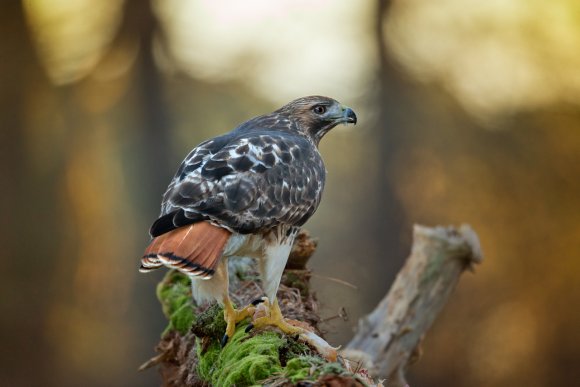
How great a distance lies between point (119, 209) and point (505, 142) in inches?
242

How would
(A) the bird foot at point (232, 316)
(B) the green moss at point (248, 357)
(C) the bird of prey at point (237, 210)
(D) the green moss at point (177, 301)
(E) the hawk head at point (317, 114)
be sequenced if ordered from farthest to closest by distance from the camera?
(E) the hawk head at point (317, 114), (D) the green moss at point (177, 301), (A) the bird foot at point (232, 316), (C) the bird of prey at point (237, 210), (B) the green moss at point (248, 357)

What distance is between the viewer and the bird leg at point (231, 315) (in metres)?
3.79

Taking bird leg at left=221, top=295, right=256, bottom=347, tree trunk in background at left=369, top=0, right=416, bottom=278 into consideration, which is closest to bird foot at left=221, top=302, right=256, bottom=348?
bird leg at left=221, top=295, right=256, bottom=347

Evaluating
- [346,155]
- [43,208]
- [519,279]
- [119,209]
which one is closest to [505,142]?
[519,279]

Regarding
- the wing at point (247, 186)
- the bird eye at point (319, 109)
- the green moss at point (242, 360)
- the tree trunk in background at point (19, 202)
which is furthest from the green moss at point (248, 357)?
the tree trunk in background at point (19, 202)

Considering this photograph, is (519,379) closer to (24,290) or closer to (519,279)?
(519,279)

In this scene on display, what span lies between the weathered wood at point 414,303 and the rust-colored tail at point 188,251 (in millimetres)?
2229

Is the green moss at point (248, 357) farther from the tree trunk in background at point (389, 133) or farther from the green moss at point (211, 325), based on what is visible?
the tree trunk in background at point (389, 133)

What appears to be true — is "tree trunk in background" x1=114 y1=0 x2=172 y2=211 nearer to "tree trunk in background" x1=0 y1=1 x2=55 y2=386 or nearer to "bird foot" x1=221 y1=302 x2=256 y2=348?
"tree trunk in background" x1=0 y1=1 x2=55 y2=386

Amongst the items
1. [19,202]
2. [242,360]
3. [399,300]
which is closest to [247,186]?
[242,360]

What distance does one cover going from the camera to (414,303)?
5.78 meters

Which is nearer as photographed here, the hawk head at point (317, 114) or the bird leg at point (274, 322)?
the bird leg at point (274, 322)

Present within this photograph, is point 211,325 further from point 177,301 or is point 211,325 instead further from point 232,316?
point 177,301

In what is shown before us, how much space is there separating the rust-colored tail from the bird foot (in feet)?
1.45
